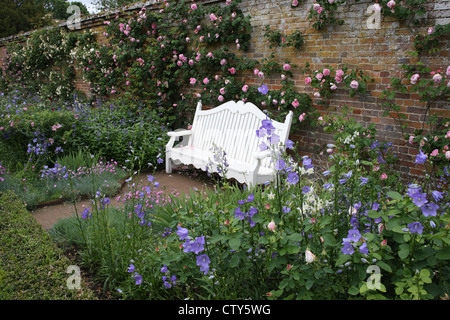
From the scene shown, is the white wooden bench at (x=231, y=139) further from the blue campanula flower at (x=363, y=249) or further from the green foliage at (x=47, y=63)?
the green foliage at (x=47, y=63)

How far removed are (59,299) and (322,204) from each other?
1.56 meters

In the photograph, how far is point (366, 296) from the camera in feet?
5.10

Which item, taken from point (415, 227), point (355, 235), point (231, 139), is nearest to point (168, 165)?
point (231, 139)

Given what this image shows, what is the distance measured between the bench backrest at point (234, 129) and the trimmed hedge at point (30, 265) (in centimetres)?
267

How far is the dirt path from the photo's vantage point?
12.4 feet

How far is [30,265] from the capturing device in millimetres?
2297

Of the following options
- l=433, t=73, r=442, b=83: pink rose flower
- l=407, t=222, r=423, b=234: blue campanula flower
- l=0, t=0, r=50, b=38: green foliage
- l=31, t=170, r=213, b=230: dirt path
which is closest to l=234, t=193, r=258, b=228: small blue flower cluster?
l=407, t=222, r=423, b=234: blue campanula flower

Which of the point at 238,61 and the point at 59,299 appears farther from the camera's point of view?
the point at 238,61

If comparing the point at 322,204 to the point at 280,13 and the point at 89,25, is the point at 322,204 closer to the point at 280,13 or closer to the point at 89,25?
the point at 280,13

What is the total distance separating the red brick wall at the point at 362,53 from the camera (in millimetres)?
3814

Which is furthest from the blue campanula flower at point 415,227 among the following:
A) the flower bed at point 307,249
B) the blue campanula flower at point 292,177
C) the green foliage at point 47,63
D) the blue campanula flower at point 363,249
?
the green foliage at point 47,63

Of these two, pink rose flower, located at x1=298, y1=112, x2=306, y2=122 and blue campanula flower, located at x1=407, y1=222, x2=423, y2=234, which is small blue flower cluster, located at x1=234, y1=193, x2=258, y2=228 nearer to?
blue campanula flower, located at x1=407, y1=222, x2=423, y2=234
